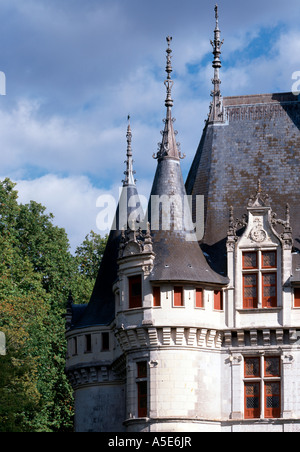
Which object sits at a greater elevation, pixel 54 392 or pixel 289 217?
pixel 289 217

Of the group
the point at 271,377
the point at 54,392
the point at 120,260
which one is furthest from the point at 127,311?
the point at 54,392

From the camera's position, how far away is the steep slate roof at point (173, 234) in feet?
182

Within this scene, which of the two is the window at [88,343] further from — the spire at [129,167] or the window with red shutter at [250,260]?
the window with red shutter at [250,260]

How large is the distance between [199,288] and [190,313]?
111 cm

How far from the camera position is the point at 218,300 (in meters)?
56.4

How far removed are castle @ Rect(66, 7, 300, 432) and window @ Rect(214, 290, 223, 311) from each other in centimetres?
5

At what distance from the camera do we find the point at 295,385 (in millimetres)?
55219

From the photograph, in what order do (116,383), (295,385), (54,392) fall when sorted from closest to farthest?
(295,385), (116,383), (54,392)

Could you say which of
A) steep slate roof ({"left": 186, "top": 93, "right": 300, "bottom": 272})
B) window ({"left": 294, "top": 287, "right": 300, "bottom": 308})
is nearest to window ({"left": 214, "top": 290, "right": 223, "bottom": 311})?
steep slate roof ({"left": 186, "top": 93, "right": 300, "bottom": 272})

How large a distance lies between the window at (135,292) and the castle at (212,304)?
0.13 ft

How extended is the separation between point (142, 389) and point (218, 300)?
4.64 metres

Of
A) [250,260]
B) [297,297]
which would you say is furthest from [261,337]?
[250,260]

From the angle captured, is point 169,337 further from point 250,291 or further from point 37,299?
point 37,299

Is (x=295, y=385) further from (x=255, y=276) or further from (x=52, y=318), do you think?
(x=52, y=318)
